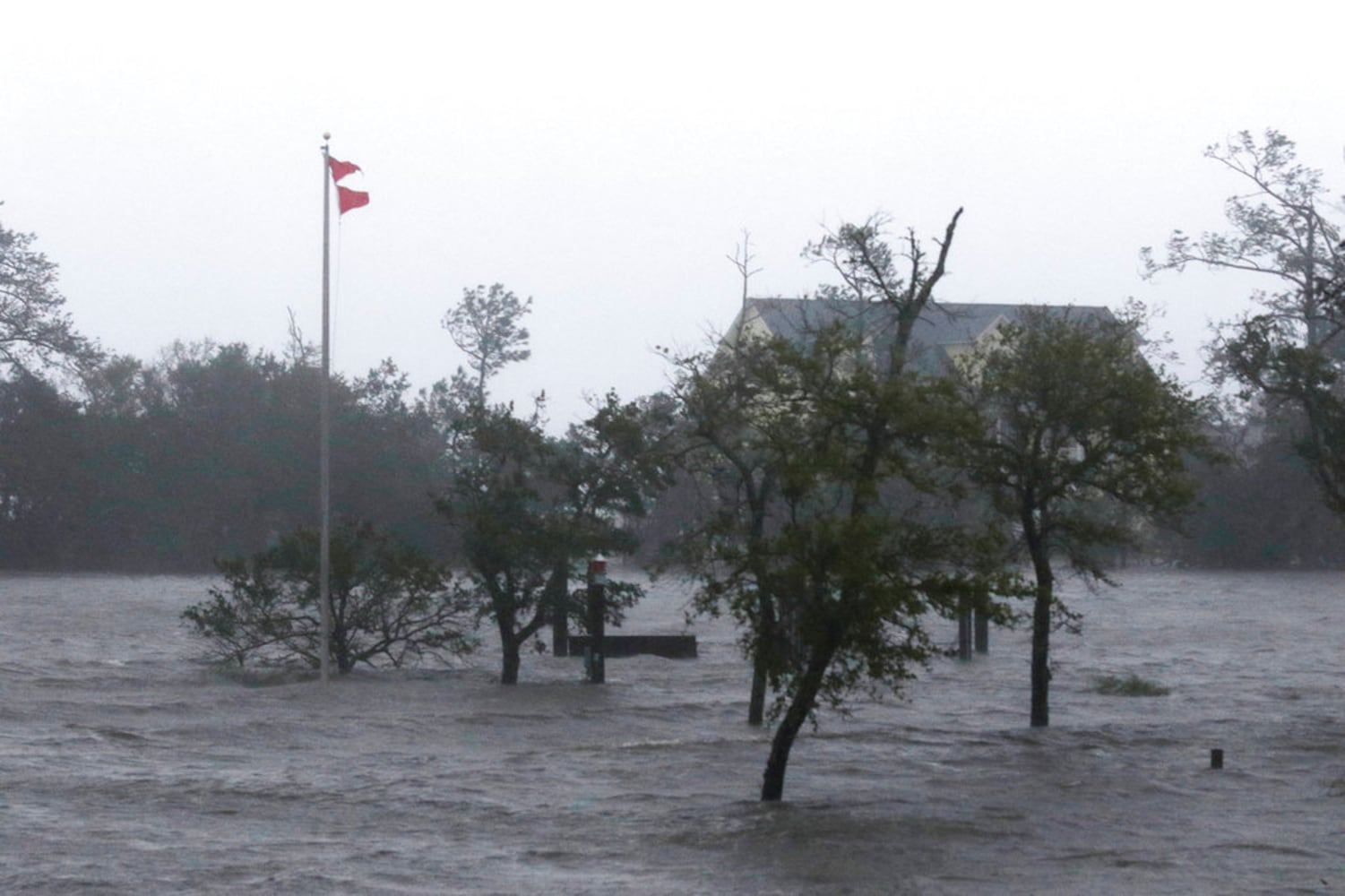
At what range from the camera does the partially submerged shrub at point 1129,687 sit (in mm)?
27375

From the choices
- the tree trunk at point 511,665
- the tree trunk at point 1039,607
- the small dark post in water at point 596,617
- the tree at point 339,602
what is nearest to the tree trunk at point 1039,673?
the tree trunk at point 1039,607

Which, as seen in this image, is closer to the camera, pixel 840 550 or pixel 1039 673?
pixel 840 550

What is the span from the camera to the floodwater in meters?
12.4

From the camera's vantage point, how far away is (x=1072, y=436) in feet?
67.6

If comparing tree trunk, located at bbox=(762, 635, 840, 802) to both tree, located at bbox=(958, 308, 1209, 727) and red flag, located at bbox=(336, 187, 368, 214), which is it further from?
red flag, located at bbox=(336, 187, 368, 214)

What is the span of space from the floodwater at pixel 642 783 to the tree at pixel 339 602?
76 cm

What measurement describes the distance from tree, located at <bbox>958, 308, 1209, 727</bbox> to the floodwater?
2355mm

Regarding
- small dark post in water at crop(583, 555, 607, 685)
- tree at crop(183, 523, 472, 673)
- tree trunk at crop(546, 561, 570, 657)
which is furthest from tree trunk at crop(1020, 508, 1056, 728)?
tree at crop(183, 523, 472, 673)

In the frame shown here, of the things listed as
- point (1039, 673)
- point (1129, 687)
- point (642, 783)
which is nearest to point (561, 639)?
point (1129, 687)

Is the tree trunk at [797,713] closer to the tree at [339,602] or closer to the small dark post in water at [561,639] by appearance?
the tree at [339,602]

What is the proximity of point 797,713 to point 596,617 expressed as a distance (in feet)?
41.4

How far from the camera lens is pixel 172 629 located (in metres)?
38.6

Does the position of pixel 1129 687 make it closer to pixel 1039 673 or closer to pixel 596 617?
pixel 1039 673

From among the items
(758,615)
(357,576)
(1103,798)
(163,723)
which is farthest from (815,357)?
(357,576)
